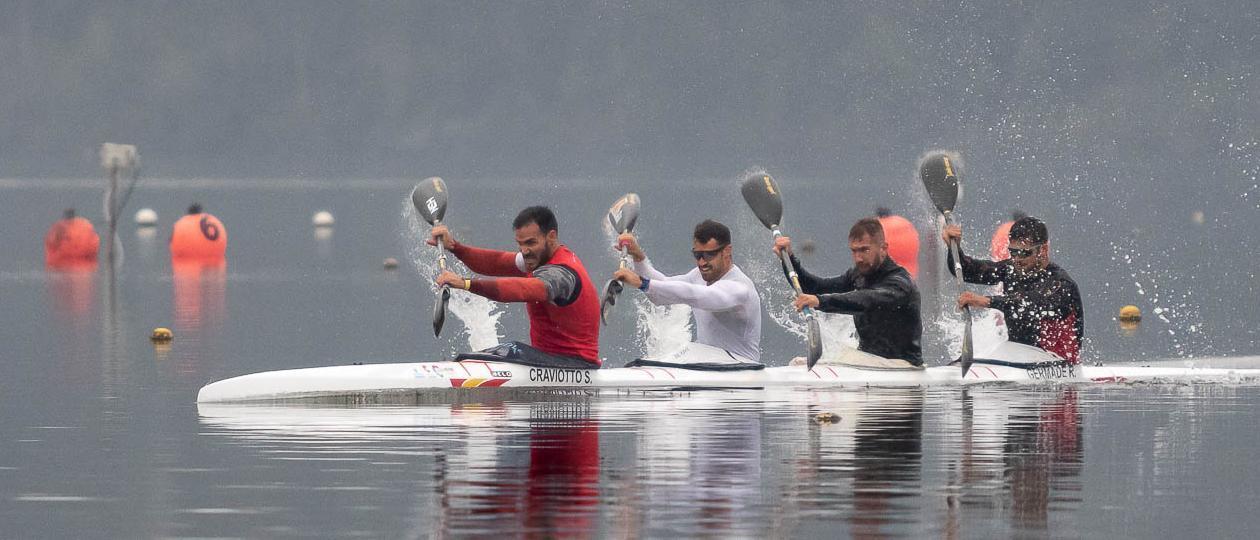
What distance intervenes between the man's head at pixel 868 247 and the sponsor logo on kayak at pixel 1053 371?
80.7 inches

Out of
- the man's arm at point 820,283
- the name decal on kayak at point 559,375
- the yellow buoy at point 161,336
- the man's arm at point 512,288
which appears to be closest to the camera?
the man's arm at point 512,288

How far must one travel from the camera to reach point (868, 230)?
23531mm

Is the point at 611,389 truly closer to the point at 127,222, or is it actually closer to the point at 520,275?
the point at 520,275

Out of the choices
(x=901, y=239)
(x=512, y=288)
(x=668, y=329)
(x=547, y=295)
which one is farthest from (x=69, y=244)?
(x=512, y=288)

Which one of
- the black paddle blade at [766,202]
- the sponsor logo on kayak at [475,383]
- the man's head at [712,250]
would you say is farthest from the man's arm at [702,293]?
the black paddle blade at [766,202]

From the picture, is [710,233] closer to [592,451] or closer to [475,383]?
[475,383]

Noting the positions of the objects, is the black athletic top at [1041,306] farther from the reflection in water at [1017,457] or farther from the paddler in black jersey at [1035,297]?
the reflection in water at [1017,457]

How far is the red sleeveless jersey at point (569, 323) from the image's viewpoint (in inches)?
875

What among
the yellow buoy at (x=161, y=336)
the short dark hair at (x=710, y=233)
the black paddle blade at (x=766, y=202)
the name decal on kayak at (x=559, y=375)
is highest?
the black paddle blade at (x=766, y=202)

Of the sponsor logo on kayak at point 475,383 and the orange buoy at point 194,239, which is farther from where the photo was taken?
the orange buoy at point 194,239

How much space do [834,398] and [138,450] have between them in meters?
7.01

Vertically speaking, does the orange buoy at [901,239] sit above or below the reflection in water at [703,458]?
above

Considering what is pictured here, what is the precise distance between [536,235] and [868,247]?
3473 mm

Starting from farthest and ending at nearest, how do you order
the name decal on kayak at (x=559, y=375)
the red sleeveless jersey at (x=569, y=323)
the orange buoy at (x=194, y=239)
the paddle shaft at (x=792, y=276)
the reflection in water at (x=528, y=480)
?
the orange buoy at (x=194, y=239) < the paddle shaft at (x=792, y=276) < the name decal on kayak at (x=559, y=375) < the red sleeveless jersey at (x=569, y=323) < the reflection in water at (x=528, y=480)
